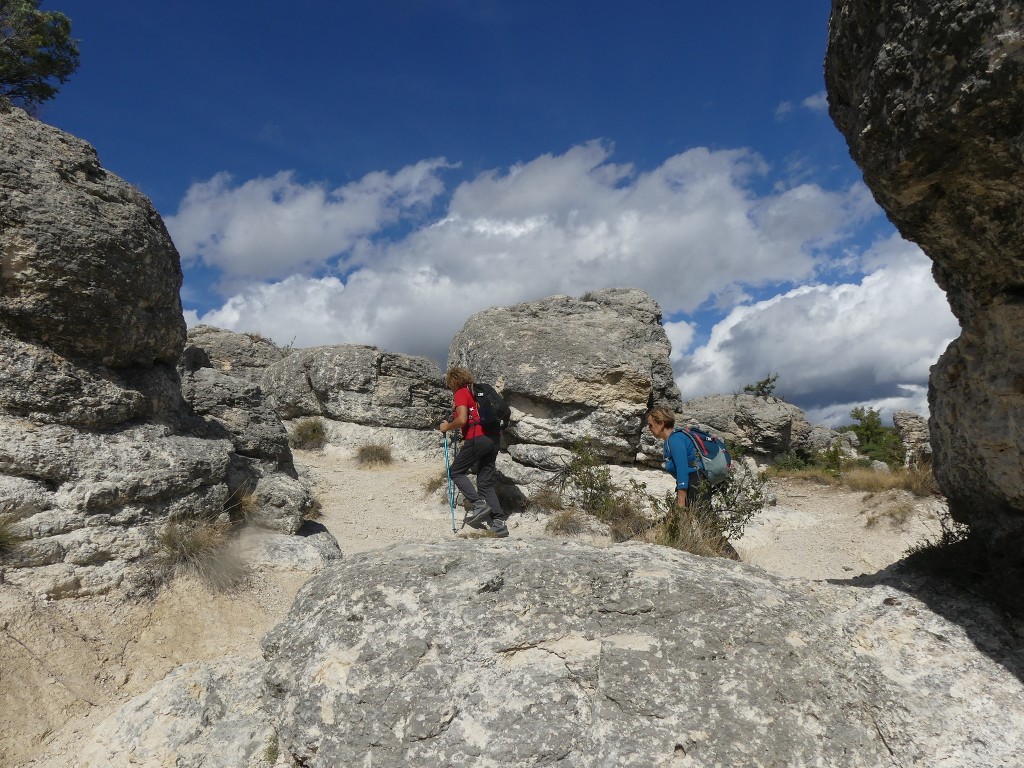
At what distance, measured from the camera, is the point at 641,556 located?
3.96 m

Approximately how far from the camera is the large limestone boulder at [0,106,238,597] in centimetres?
516

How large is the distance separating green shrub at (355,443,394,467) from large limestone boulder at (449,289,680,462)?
389 cm

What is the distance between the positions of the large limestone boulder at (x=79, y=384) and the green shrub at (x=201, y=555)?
15 cm

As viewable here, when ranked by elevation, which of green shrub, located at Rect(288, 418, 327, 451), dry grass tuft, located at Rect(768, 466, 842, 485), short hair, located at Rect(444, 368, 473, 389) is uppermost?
short hair, located at Rect(444, 368, 473, 389)

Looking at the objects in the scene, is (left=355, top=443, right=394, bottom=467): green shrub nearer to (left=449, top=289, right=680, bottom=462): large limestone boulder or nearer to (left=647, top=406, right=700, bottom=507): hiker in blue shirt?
(left=449, top=289, right=680, bottom=462): large limestone boulder

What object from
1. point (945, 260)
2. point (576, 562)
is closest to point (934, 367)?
point (945, 260)

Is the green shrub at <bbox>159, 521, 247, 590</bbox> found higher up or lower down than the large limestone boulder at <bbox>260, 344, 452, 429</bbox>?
lower down

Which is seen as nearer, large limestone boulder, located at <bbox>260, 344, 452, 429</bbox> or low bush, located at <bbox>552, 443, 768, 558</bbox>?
low bush, located at <bbox>552, 443, 768, 558</bbox>

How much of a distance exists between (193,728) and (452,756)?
1808 mm

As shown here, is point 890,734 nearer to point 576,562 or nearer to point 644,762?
point 644,762

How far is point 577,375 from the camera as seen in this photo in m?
10.6

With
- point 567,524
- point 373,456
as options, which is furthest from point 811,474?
point 373,456

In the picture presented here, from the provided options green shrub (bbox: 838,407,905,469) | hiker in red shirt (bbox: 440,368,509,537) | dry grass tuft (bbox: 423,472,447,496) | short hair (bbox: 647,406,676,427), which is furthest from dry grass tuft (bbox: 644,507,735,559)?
green shrub (bbox: 838,407,905,469)

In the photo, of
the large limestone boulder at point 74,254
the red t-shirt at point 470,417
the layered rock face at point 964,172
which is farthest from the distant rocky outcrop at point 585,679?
the red t-shirt at point 470,417
